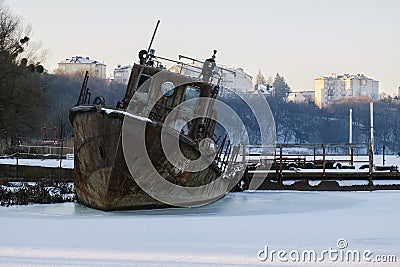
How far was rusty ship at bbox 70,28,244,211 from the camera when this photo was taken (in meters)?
12.4

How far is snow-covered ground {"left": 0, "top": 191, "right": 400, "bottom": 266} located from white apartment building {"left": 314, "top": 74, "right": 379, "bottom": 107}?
150m

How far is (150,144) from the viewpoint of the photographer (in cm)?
1249

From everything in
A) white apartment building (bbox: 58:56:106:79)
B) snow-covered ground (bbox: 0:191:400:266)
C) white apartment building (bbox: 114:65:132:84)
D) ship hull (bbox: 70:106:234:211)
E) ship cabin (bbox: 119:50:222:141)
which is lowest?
snow-covered ground (bbox: 0:191:400:266)

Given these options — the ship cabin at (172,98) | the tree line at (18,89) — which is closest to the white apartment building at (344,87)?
the tree line at (18,89)

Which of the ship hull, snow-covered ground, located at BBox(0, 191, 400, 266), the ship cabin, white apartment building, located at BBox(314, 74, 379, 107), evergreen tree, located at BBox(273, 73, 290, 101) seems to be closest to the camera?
snow-covered ground, located at BBox(0, 191, 400, 266)

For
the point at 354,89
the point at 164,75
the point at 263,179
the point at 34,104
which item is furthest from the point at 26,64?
the point at 354,89

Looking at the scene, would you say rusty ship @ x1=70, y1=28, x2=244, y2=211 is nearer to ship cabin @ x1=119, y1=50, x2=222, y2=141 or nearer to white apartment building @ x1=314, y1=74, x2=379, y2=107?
ship cabin @ x1=119, y1=50, x2=222, y2=141

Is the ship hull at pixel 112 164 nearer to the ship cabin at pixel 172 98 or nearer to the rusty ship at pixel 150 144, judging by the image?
the rusty ship at pixel 150 144

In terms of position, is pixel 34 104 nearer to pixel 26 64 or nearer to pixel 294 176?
pixel 26 64

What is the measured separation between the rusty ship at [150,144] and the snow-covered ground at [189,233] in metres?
0.40

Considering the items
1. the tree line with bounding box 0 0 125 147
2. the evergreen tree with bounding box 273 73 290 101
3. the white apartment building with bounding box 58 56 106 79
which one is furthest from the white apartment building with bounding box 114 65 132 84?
the tree line with bounding box 0 0 125 147

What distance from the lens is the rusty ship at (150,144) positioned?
489 inches

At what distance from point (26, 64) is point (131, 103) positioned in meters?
28.5

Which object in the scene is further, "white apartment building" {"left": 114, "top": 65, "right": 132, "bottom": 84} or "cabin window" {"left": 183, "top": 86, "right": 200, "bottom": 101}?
"white apartment building" {"left": 114, "top": 65, "right": 132, "bottom": 84}
